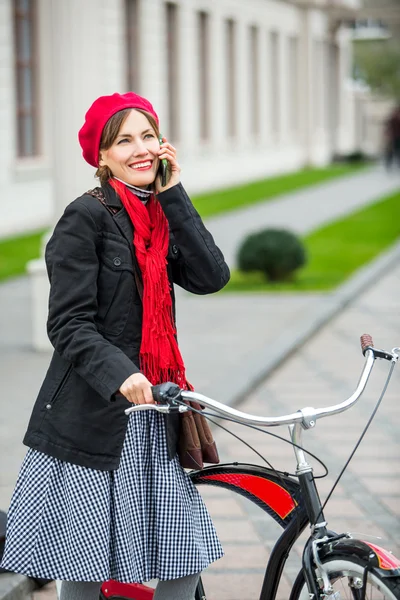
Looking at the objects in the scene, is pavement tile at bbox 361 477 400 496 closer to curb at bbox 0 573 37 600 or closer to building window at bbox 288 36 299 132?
curb at bbox 0 573 37 600

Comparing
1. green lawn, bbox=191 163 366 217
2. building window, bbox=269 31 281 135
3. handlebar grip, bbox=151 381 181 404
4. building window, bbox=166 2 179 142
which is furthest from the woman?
building window, bbox=269 31 281 135

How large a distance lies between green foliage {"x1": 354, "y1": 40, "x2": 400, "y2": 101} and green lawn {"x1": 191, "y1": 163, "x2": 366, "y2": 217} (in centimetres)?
1706

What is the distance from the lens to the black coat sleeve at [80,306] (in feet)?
8.89

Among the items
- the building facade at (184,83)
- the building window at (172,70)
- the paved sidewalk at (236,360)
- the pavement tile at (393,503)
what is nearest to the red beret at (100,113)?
the paved sidewalk at (236,360)

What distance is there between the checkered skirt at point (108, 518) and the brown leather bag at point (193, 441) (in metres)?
0.03

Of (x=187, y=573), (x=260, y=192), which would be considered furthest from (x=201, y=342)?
(x=260, y=192)

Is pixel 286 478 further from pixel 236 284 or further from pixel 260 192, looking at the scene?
pixel 260 192

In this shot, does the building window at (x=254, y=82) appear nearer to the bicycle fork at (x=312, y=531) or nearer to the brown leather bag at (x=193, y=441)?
the brown leather bag at (x=193, y=441)

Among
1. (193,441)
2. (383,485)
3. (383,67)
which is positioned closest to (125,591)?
(193,441)

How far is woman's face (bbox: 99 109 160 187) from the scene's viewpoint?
2869 mm

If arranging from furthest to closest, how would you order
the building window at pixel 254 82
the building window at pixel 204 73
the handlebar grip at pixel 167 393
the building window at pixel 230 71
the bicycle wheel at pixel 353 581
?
the building window at pixel 254 82
the building window at pixel 230 71
the building window at pixel 204 73
the handlebar grip at pixel 167 393
the bicycle wheel at pixel 353 581

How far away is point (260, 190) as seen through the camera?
26.4 m

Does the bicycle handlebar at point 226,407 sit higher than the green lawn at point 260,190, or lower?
higher

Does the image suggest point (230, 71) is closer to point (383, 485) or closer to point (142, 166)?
point (383, 485)
